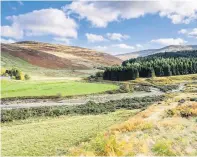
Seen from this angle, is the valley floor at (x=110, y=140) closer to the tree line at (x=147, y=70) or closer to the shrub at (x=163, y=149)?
the shrub at (x=163, y=149)

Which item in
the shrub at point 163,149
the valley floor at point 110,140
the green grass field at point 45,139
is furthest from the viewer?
the green grass field at point 45,139

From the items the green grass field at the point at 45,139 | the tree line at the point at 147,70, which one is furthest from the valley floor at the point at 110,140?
the tree line at the point at 147,70

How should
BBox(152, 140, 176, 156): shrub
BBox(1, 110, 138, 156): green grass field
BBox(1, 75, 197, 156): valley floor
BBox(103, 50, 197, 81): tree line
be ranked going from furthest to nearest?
BBox(103, 50, 197, 81): tree line < BBox(1, 110, 138, 156): green grass field < BBox(1, 75, 197, 156): valley floor < BBox(152, 140, 176, 156): shrub

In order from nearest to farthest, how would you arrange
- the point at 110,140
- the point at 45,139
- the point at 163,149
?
the point at 163,149, the point at 110,140, the point at 45,139

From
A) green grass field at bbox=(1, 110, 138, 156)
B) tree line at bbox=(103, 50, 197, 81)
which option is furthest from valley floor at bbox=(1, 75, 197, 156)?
tree line at bbox=(103, 50, 197, 81)

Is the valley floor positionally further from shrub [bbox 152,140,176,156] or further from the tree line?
the tree line

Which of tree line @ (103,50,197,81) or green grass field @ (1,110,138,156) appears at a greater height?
tree line @ (103,50,197,81)

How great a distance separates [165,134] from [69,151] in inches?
364

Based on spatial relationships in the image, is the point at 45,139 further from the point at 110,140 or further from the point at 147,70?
the point at 147,70

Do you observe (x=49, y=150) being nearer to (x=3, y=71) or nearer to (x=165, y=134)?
(x=165, y=134)

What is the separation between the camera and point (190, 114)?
1507 inches

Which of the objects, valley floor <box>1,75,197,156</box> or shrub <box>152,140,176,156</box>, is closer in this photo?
shrub <box>152,140,176,156</box>

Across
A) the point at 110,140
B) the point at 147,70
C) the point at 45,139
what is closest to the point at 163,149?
the point at 110,140

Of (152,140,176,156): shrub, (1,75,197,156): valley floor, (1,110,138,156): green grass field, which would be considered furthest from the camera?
(1,110,138,156): green grass field
